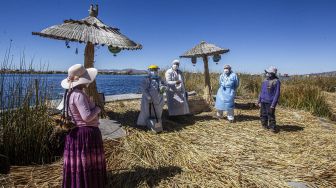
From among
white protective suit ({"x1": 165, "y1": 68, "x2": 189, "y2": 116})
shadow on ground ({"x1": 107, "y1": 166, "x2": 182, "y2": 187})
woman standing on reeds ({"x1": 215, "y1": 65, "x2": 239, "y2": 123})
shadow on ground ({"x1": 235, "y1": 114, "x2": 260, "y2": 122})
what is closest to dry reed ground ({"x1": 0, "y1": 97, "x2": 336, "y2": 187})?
shadow on ground ({"x1": 107, "y1": 166, "x2": 182, "y2": 187})

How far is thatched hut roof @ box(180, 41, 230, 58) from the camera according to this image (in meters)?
10.5

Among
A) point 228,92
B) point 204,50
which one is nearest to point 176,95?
point 228,92

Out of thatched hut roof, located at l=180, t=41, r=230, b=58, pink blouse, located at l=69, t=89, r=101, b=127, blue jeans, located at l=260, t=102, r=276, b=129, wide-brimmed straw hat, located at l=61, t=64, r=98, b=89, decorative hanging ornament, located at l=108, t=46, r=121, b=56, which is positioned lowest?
blue jeans, located at l=260, t=102, r=276, b=129

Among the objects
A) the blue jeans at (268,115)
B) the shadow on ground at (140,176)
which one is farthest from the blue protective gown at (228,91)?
the shadow on ground at (140,176)

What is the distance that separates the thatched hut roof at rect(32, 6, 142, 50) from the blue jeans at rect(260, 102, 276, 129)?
350 centimetres

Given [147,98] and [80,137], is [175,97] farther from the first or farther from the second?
[80,137]

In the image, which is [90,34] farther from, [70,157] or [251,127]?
[251,127]

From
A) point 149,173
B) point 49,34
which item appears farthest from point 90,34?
point 149,173

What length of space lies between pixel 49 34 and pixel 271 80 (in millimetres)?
5263

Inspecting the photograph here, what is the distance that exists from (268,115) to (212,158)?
293cm

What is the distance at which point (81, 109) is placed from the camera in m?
3.48

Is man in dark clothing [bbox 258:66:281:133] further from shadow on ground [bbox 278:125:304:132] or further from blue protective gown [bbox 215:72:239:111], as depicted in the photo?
blue protective gown [bbox 215:72:239:111]

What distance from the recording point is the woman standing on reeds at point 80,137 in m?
3.51

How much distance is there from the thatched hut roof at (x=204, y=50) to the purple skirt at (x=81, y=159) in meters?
7.51
